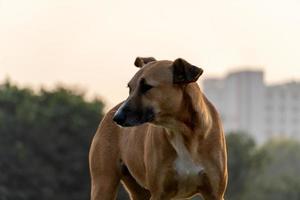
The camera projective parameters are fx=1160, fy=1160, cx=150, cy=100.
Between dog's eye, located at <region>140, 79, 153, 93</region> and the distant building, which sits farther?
the distant building

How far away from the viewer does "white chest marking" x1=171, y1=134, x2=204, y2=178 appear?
36.8 feet

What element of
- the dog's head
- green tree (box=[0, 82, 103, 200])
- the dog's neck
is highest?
the dog's head

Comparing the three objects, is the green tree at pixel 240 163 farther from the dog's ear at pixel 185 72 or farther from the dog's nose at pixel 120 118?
the dog's nose at pixel 120 118

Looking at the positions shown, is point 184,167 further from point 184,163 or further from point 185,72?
point 185,72

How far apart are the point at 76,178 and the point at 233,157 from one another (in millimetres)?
16147

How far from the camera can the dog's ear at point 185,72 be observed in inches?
430

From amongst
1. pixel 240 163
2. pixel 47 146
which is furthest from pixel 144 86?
pixel 240 163

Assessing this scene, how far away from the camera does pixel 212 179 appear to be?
1127 cm

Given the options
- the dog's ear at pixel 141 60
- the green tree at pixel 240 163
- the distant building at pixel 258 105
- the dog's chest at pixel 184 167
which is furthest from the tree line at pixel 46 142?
the distant building at pixel 258 105

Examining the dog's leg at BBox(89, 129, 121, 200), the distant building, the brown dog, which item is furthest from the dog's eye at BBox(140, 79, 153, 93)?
the distant building

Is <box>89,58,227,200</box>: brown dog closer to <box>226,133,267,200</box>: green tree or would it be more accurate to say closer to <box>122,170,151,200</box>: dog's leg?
<box>122,170,151,200</box>: dog's leg

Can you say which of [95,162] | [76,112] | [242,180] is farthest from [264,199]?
[95,162]

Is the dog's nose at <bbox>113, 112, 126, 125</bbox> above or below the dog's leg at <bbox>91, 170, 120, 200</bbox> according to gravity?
above

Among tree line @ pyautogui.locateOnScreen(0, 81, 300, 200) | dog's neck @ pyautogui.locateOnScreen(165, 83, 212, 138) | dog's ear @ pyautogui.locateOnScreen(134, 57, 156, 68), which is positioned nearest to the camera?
dog's neck @ pyautogui.locateOnScreen(165, 83, 212, 138)
